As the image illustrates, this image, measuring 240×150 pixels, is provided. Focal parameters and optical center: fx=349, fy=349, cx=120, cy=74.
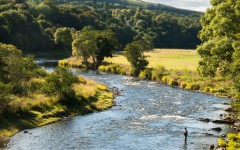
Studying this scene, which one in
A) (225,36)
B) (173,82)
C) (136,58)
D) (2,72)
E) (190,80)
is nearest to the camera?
(225,36)

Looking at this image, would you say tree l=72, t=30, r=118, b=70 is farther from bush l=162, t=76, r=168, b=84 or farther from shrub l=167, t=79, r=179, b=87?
shrub l=167, t=79, r=179, b=87

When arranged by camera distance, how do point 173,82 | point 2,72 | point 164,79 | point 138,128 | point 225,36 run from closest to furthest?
point 138,128, point 225,36, point 2,72, point 173,82, point 164,79

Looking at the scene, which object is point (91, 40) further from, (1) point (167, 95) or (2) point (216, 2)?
(2) point (216, 2)

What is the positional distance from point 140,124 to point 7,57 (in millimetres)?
31269

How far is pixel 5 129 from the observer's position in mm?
52219

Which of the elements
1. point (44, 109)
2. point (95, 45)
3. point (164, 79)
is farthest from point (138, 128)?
point (95, 45)

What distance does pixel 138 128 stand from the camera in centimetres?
5766

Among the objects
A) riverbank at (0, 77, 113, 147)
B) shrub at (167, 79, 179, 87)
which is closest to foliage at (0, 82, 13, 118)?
riverbank at (0, 77, 113, 147)

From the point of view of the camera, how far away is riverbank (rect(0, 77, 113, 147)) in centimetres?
5428

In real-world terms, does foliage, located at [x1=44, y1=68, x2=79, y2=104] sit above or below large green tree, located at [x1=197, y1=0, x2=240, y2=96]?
below

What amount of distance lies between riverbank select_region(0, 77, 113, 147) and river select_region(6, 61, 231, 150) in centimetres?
170

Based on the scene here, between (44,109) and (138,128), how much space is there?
17.7 metres

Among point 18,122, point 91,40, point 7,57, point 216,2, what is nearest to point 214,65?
point 216,2

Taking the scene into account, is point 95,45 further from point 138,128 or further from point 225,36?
point 138,128
